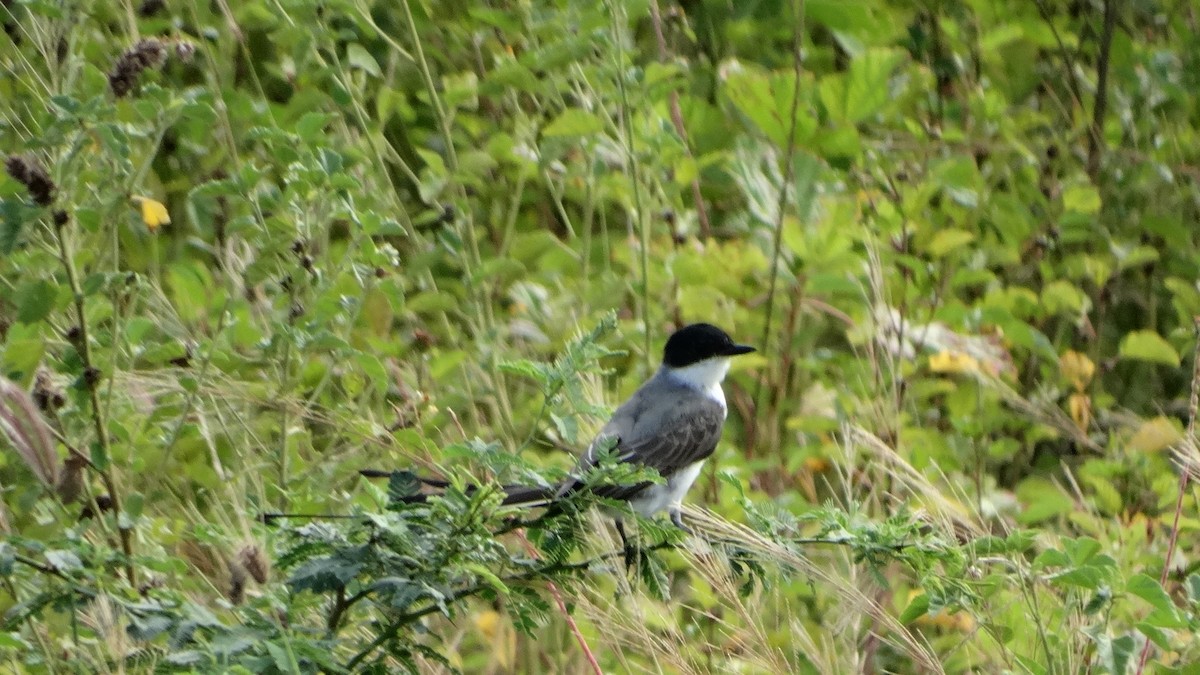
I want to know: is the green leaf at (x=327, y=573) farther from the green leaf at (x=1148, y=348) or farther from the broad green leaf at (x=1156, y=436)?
the green leaf at (x=1148, y=348)

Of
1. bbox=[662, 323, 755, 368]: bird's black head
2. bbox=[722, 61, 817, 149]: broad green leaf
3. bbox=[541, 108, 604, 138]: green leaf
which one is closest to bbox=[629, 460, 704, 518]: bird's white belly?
bbox=[662, 323, 755, 368]: bird's black head

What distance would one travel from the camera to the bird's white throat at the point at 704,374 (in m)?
4.18

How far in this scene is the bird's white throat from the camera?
4.18 m

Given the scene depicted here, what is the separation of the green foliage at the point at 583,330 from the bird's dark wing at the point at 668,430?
0.12 m

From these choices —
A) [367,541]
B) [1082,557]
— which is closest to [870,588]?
[1082,557]

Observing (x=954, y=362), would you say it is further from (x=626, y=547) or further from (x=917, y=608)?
(x=917, y=608)

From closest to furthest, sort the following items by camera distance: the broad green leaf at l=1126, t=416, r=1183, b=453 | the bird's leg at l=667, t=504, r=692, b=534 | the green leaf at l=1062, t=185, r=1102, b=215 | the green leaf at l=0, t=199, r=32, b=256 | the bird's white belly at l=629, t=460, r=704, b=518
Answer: the green leaf at l=0, t=199, r=32, b=256 < the bird's leg at l=667, t=504, r=692, b=534 < the bird's white belly at l=629, t=460, r=704, b=518 < the broad green leaf at l=1126, t=416, r=1183, b=453 < the green leaf at l=1062, t=185, r=1102, b=215

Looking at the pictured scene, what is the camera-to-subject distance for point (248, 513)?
2.52 meters

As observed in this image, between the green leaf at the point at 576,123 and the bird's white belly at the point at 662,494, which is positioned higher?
the green leaf at the point at 576,123

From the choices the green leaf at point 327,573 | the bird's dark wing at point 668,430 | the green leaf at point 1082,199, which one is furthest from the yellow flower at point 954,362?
the green leaf at point 327,573

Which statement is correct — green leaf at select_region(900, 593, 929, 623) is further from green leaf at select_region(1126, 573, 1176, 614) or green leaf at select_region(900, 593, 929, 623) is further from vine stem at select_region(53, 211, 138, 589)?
vine stem at select_region(53, 211, 138, 589)

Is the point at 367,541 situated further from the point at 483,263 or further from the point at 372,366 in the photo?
the point at 483,263

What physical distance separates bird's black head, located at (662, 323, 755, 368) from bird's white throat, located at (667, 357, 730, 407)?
0.02 m

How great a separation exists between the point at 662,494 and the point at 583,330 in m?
0.44
